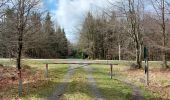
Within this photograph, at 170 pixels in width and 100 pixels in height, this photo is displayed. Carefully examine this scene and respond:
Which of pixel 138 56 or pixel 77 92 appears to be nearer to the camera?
pixel 77 92

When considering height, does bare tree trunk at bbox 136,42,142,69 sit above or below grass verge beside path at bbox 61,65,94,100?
above

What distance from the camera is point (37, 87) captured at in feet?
67.6

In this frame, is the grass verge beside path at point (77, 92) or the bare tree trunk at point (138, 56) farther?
the bare tree trunk at point (138, 56)

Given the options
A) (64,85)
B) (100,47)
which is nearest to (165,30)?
(64,85)

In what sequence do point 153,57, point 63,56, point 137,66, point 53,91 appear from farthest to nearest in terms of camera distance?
point 63,56 < point 153,57 < point 137,66 < point 53,91

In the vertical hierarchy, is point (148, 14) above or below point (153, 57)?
above

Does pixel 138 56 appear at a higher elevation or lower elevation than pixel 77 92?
higher

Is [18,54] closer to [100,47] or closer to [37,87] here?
[37,87]

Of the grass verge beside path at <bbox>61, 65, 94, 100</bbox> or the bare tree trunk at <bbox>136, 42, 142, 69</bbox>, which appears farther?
the bare tree trunk at <bbox>136, 42, 142, 69</bbox>

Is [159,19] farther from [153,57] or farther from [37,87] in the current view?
[153,57]

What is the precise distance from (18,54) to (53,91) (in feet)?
45.8

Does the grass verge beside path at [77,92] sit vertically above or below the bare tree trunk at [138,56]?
below

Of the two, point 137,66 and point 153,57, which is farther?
point 153,57

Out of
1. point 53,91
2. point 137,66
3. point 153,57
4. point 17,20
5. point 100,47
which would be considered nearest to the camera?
point 53,91
